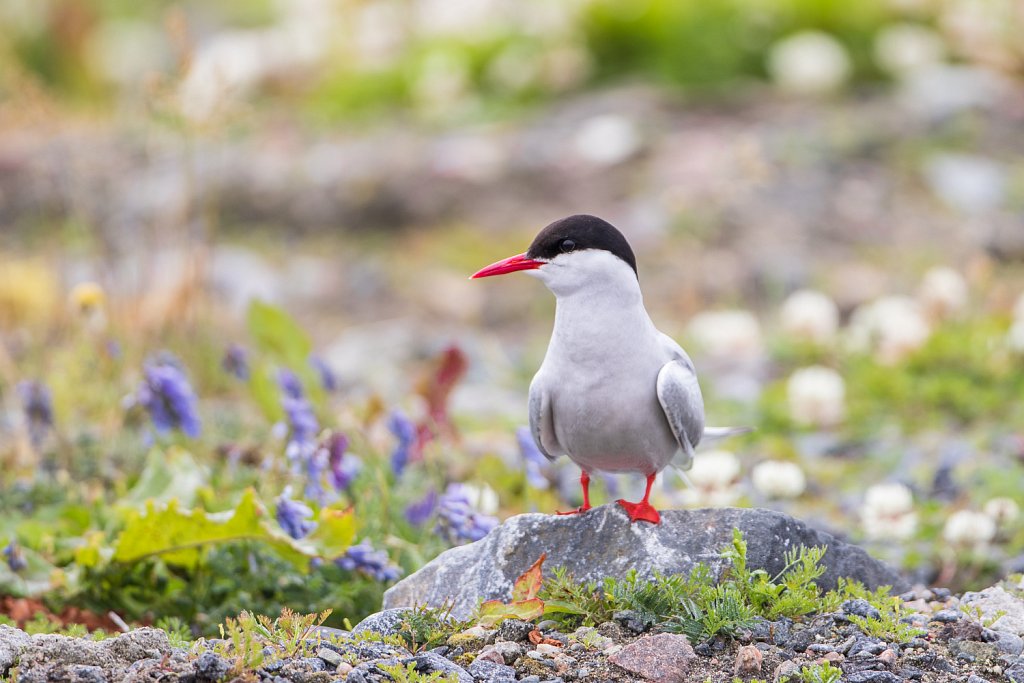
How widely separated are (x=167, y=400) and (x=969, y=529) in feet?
8.78

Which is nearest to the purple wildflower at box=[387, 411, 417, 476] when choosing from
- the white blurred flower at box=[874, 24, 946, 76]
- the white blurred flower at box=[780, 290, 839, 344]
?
the white blurred flower at box=[780, 290, 839, 344]

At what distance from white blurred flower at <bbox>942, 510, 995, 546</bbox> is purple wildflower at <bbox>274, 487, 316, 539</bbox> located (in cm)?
215

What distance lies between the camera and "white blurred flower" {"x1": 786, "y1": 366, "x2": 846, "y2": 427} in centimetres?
559

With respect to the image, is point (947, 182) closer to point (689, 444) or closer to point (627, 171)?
point (627, 171)

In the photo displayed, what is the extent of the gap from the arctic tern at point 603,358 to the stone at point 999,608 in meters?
0.84

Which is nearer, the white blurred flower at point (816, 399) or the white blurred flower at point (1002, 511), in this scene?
the white blurred flower at point (1002, 511)

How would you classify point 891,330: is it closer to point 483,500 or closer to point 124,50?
point 483,500

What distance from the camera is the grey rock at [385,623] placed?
9.58 ft

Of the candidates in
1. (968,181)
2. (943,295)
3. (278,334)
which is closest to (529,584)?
(278,334)

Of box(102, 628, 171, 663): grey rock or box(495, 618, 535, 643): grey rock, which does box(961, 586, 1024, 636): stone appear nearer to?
box(495, 618, 535, 643): grey rock

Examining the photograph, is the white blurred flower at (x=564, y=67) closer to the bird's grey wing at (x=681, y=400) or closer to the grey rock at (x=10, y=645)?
the bird's grey wing at (x=681, y=400)

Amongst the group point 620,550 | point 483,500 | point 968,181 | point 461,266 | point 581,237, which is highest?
point 581,237

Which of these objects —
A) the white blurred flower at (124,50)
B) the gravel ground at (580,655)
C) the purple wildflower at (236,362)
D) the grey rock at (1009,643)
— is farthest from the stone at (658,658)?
the white blurred flower at (124,50)

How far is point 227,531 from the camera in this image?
3.41m
